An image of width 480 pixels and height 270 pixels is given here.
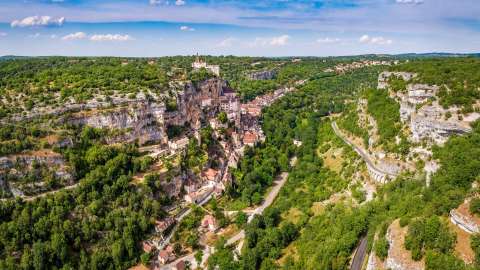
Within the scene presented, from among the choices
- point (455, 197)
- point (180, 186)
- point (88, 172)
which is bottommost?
point (180, 186)

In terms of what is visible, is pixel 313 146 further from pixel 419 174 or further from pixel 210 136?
pixel 419 174

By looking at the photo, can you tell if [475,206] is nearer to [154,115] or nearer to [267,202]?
[267,202]

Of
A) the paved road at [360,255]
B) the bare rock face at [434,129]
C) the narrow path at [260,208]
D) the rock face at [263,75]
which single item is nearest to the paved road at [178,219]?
the narrow path at [260,208]

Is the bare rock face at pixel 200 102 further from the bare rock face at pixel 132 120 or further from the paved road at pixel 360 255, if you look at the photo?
the paved road at pixel 360 255

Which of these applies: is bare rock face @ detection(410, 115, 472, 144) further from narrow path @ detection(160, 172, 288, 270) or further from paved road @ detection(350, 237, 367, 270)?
narrow path @ detection(160, 172, 288, 270)

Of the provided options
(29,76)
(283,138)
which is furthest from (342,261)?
(29,76)

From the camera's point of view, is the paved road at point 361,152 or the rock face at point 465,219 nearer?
the rock face at point 465,219

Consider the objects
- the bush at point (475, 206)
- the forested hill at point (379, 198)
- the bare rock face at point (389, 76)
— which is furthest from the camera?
the bare rock face at point (389, 76)
